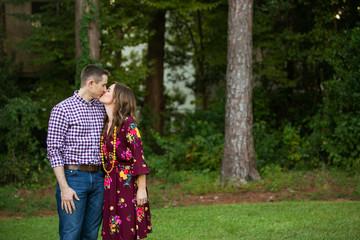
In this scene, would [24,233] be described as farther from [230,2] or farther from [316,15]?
[316,15]

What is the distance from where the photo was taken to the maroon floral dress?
12.8 feet

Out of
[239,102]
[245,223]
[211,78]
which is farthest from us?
[211,78]

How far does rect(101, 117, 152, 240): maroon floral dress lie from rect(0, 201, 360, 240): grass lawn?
6.44 feet

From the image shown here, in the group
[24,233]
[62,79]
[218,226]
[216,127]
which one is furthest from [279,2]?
[24,233]

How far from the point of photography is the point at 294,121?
14078 millimetres

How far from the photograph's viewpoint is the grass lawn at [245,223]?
5.84m

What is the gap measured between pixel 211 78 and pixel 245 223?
11.4 meters

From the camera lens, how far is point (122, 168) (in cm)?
396

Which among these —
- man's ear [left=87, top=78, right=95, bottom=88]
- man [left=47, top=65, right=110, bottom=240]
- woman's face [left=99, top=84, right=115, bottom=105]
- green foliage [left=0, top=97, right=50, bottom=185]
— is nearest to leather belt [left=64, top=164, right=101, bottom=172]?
man [left=47, top=65, right=110, bottom=240]

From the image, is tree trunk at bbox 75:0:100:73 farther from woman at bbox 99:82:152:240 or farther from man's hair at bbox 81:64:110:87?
woman at bbox 99:82:152:240

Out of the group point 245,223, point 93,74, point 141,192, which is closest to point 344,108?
point 245,223

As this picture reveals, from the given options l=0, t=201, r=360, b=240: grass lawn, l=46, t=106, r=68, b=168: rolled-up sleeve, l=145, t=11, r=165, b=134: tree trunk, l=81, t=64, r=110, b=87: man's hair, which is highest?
l=145, t=11, r=165, b=134: tree trunk

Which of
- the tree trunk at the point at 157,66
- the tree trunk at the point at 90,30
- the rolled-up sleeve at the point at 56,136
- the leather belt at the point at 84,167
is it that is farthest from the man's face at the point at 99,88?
the tree trunk at the point at 157,66

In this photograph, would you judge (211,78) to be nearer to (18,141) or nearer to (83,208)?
(18,141)
